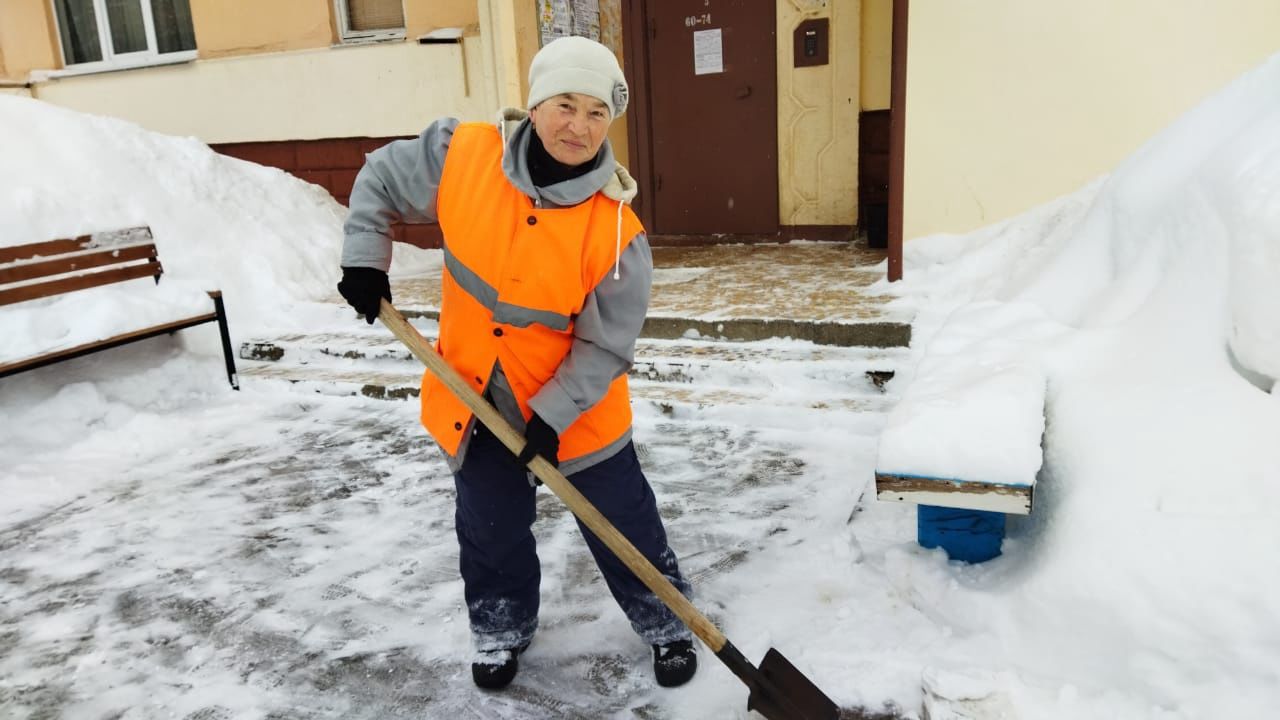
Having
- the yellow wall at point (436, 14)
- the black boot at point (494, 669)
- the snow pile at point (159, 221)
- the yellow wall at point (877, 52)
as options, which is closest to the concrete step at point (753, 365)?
the snow pile at point (159, 221)

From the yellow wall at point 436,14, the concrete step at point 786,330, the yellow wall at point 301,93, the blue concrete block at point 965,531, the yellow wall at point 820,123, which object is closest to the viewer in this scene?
the blue concrete block at point 965,531

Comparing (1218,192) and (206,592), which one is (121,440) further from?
(1218,192)

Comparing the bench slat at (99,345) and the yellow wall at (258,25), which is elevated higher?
the yellow wall at (258,25)

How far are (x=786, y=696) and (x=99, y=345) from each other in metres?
4.18

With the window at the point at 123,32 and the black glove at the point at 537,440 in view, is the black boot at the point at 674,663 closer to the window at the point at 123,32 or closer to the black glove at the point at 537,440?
the black glove at the point at 537,440

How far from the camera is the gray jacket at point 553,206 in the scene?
7.03 ft

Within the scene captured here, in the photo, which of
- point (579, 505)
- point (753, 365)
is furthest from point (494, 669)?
point (753, 365)

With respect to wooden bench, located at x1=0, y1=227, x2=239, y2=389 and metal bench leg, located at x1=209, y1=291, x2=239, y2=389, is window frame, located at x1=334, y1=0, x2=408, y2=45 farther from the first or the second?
metal bench leg, located at x1=209, y1=291, x2=239, y2=389

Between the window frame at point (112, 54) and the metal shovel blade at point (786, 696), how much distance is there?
9.32 m

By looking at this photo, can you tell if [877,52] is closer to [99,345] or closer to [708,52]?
[708,52]

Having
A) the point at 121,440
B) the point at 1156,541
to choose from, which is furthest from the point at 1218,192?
the point at 121,440

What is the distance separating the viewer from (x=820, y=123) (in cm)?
751

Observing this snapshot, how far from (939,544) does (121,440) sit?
3.94 meters

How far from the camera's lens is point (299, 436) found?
4547 millimetres
